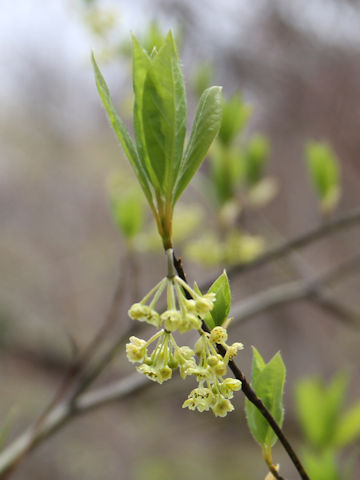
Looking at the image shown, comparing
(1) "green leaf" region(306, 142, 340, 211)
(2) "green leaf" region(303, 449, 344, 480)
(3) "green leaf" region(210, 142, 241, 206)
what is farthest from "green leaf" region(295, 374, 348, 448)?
(3) "green leaf" region(210, 142, 241, 206)

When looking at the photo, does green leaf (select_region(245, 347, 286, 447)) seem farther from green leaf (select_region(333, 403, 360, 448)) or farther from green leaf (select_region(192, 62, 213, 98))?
green leaf (select_region(192, 62, 213, 98))

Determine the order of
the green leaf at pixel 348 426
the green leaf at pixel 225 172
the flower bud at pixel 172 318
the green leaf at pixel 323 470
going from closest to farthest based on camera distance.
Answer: the flower bud at pixel 172 318 < the green leaf at pixel 323 470 < the green leaf at pixel 348 426 < the green leaf at pixel 225 172

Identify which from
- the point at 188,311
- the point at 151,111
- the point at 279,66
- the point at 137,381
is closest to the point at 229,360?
the point at 188,311

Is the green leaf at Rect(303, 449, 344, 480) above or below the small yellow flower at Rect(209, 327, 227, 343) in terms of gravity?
below

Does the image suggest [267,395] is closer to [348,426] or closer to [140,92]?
[140,92]

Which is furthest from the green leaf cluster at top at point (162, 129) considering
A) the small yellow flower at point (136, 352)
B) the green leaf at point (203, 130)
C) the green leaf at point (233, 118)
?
the green leaf at point (233, 118)

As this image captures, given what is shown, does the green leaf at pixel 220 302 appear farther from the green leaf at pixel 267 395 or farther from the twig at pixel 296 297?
the twig at pixel 296 297
